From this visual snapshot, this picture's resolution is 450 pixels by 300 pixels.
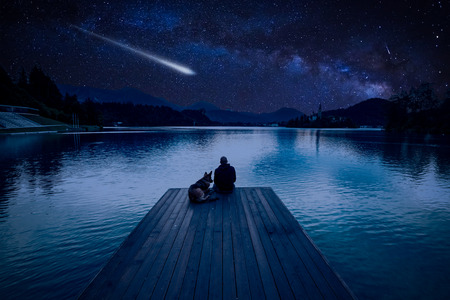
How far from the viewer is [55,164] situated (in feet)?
76.5

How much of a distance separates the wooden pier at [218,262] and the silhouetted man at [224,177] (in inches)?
94.4

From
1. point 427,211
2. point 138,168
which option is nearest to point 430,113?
point 427,211

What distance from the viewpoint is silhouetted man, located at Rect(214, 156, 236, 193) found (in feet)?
32.2

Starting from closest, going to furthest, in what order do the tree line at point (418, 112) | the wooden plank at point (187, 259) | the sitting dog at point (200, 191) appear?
the wooden plank at point (187, 259)
the sitting dog at point (200, 191)
the tree line at point (418, 112)

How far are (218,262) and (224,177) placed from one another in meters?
5.26

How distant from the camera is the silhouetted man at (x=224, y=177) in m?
9.83

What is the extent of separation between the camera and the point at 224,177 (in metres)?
9.95

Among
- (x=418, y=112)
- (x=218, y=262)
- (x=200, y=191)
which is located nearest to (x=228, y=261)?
(x=218, y=262)

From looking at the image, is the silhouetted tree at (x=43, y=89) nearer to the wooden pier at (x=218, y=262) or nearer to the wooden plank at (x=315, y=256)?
the wooden pier at (x=218, y=262)

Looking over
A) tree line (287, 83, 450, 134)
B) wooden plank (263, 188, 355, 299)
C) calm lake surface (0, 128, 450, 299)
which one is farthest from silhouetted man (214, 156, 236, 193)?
tree line (287, 83, 450, 134)

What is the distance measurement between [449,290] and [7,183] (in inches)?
947

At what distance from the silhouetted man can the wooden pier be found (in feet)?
7.87

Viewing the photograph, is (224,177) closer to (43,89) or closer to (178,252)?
(178,252)

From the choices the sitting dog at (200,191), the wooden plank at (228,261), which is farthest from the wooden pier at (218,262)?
the sitting dog at (200,191)
